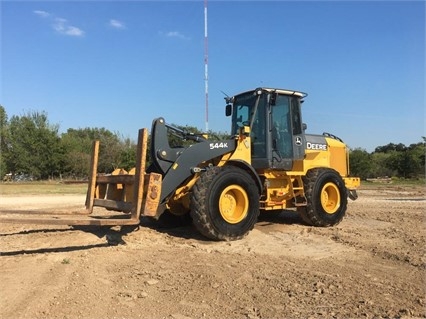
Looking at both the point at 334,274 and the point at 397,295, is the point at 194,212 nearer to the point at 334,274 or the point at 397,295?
the point at 334,274

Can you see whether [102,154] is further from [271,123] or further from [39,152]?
[271,123]

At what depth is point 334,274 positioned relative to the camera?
5.76 meters

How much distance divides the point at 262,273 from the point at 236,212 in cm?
249

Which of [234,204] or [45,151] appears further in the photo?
[45,151]

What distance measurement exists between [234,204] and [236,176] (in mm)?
563

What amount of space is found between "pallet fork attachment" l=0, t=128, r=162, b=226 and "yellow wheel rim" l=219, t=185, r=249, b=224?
4.75 ft

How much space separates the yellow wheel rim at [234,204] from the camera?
7.98 meters

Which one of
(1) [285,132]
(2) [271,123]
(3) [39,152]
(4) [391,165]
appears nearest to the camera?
(2) [271,123]

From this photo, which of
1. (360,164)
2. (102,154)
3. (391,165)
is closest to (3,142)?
(102,154)

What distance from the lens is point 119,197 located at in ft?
26.4

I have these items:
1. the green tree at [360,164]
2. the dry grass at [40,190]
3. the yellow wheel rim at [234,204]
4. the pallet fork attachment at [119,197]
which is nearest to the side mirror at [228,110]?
the yellow wheel rim at [234,204]

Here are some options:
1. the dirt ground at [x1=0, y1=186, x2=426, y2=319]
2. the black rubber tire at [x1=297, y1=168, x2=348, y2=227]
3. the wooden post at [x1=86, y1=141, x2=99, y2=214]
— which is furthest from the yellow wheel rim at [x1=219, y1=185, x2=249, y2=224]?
the wooden post at [x1=86, y1=141, x2=99, y2=214]

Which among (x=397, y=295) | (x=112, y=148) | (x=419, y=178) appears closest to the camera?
(x=397, y=295)

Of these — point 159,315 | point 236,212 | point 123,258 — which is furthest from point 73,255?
point 236,212
